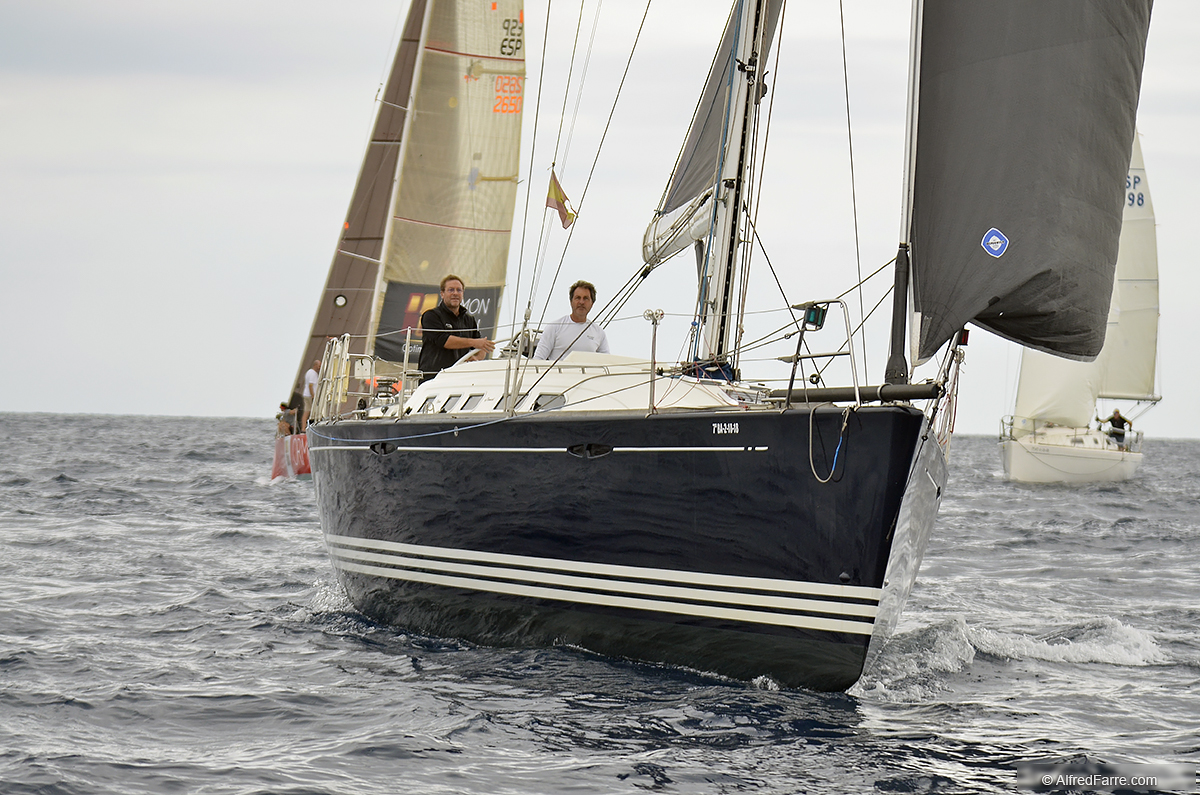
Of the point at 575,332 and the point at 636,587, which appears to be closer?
the point at 636,587

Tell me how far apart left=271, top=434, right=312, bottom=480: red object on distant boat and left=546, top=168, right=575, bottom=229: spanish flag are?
11.1m

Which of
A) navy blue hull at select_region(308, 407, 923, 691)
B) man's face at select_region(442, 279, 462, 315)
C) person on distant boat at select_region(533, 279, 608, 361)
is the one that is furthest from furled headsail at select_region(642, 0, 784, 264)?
navy blue hull at select_region(308, 407, 923, 691)

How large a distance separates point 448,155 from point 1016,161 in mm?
13150

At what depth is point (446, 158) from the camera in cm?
1730

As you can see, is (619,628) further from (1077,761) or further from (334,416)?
(334,416)

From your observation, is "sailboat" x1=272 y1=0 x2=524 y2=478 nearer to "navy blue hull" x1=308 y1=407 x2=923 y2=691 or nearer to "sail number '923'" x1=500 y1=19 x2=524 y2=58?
"sail number '923'" x1=500 y1=19 x2=524 y2=58

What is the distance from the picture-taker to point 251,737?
16.1ft

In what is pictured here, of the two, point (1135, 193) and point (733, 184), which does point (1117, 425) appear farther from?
point (733, 184)

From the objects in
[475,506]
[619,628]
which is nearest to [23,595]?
[475,506]

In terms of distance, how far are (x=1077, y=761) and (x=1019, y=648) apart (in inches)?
98.9

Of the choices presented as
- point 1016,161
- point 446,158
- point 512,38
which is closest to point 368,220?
point 446,158

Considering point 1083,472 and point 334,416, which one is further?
point 1083,472

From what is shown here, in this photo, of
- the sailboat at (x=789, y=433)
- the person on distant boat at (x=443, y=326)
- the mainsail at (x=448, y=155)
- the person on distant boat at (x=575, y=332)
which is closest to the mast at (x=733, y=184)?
the sailboat at (x=789, y=433)

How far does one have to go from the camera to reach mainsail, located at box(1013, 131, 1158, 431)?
29.9m
